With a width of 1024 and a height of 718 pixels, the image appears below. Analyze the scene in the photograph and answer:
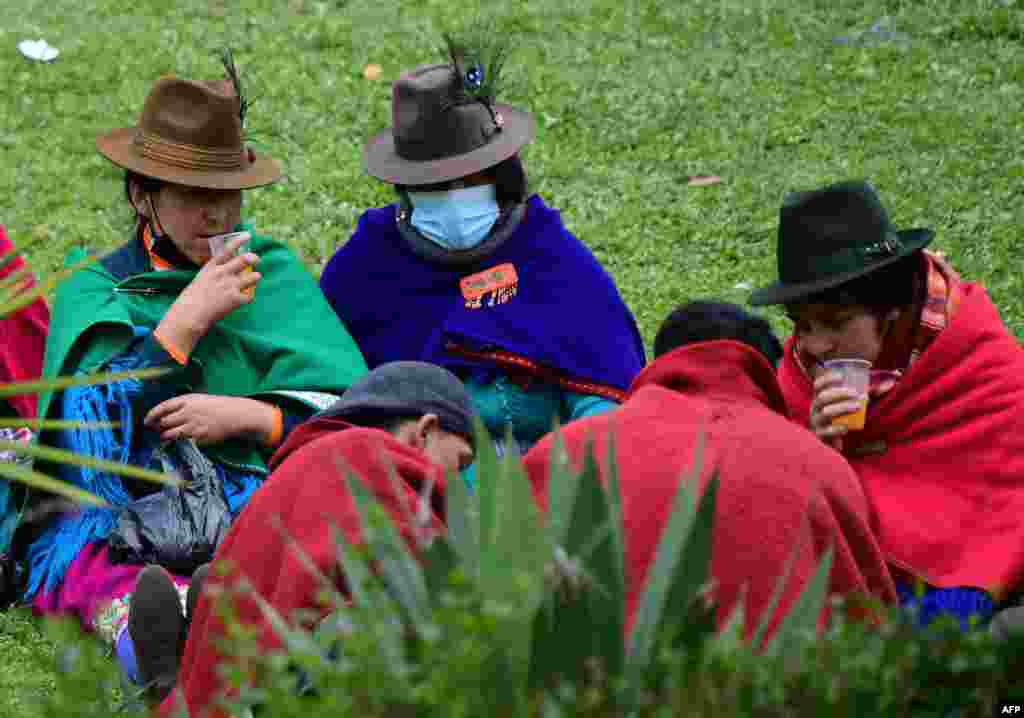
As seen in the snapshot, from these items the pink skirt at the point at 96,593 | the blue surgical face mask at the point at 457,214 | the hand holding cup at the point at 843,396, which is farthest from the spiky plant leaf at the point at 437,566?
the blue surgical face mask at the point at 457,214

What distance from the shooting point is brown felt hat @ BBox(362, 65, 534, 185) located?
180 inches

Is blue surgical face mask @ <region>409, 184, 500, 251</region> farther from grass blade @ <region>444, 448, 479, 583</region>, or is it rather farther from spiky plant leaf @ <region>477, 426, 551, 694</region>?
spiky plant leaf @ <region>477, 426, 551, 694</region>

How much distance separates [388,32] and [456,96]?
521 centimetres

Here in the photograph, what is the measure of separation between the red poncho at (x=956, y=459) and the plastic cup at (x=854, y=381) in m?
0.23

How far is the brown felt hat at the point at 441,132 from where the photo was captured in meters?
4.56

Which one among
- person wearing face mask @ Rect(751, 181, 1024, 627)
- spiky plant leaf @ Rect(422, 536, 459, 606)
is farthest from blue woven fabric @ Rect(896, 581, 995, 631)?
spiky plant leaf @ Rect(422, 536, 459, 606)

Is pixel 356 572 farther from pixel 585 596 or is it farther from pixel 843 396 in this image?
pixel 843 396

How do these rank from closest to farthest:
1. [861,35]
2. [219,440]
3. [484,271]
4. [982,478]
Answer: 1. [982,478]
2. [219,440]
3. [484,271]
4. [861,35]

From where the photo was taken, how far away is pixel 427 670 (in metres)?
1.94

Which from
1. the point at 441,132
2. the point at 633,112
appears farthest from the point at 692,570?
the point at 633,112

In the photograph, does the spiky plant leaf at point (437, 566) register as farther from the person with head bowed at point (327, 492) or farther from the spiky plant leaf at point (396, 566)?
the person with head bowed at point (327, 492)

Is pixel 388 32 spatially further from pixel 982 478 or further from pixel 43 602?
pixel 982 478

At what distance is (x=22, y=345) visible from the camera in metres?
4.88

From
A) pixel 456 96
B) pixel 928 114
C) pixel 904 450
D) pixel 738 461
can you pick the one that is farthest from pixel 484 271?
pixel 928 114
